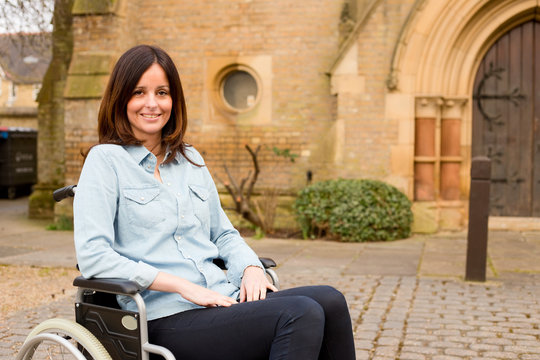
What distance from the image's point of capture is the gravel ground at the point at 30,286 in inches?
213

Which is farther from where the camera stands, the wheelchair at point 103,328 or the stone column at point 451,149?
the stone column at point 451,149

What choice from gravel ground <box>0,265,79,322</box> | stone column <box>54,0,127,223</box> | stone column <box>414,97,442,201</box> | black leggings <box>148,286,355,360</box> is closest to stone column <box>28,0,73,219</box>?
stone column <box>54,0,127,223</box>

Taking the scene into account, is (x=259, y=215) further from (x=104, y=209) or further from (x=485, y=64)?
(x=104, y=209)

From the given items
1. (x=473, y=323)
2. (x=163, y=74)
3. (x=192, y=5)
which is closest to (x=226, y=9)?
(x=192, y=5)

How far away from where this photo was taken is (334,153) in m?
9.84

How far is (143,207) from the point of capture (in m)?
2.41

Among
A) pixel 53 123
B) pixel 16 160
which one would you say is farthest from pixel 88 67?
→ pixel 16 160

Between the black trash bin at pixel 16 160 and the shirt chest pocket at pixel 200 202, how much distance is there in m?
17.0

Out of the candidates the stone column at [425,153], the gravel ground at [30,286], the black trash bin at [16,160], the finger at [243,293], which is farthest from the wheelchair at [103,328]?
the black trash bin at [16,160]

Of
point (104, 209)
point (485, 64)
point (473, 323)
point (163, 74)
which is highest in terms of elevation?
point (485, 64)

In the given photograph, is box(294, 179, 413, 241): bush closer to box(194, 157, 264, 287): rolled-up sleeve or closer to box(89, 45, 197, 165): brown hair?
box(194, 157, 264, 287): rolled-up sleeve

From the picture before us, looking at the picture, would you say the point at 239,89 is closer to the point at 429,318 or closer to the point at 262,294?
the point at 429,318

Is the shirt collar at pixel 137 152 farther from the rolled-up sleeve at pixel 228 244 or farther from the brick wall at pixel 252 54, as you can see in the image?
the brick wall at pixel 252 54

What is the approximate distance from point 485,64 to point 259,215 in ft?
13.8
